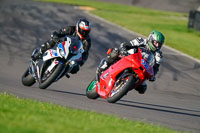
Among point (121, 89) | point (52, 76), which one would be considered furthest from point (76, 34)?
point (121, 89)

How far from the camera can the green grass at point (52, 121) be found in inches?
234

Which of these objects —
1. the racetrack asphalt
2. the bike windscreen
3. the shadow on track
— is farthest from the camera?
the shadow on track

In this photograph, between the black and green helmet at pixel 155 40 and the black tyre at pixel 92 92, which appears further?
the black tyre at pixel 92 92

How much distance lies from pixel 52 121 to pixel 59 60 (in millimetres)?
4262

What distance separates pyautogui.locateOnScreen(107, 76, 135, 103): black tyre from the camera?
9.23m

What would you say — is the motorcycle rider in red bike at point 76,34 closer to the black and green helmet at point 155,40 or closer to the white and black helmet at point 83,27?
the white and black helmet at point 83,27

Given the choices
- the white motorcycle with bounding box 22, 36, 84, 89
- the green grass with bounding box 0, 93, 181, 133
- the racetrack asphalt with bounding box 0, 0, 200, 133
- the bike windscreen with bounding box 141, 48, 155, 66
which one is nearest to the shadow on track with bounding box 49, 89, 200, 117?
the racetrack asphalt with bounding box 0, 0, 200, 133

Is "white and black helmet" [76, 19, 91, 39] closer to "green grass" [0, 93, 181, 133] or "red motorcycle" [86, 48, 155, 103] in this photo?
"red motorcycle" [86, 48, 155, 103]

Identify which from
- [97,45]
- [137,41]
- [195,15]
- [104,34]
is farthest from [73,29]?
[195,15]

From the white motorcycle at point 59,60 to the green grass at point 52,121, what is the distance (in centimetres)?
204

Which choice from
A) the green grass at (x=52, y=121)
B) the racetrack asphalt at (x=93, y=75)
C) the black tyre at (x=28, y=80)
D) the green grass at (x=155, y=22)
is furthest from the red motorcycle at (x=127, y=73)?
the green grass at (x=155, y=22)

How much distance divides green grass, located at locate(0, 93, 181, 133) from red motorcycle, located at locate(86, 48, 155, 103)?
1.49 meters

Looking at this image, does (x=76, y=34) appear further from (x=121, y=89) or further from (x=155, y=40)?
(x=121, y=89)

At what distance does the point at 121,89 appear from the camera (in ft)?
30.6
